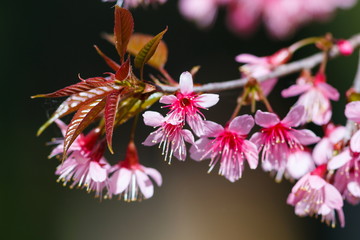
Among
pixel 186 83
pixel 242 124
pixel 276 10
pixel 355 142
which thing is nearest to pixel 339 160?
pixel 355 142

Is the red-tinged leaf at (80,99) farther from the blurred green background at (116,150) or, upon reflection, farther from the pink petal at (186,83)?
the blurred green background at (116,150)

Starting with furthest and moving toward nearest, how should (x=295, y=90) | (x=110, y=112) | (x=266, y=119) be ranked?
(x=295, y=90) < (x=266, y=119) < (x=110, y=112)

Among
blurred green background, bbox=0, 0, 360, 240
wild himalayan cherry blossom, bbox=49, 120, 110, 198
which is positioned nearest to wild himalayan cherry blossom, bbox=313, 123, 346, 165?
wild himalayan cherry blossom, bbox=49, 120, 110, 198

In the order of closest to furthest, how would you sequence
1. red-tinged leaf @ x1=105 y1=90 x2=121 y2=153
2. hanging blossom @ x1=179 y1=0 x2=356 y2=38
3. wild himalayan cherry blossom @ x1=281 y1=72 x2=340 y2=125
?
red-tinged leaf @ x1=105 y1=90 x2=121 y2=153 → wild himalayan cherry blossom @ x1=281 y1=72 x2=340 y2=125 → hanging blossom @ x1=179 y1=0 x2=356 y2=38

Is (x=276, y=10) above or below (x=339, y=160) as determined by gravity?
above

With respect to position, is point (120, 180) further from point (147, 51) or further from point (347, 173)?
point (347, 173)

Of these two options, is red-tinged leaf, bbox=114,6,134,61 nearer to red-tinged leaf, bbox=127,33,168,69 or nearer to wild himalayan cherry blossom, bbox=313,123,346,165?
red-tinged leaf, bbox=127,33,168,69
